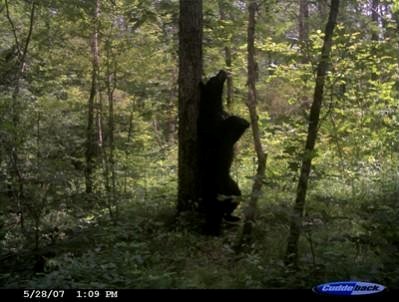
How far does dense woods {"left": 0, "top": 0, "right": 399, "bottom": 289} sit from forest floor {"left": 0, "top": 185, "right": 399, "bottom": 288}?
3 cm

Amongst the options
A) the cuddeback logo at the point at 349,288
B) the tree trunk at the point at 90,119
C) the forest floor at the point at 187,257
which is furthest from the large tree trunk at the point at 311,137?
the tree trunk at the point at 90,119

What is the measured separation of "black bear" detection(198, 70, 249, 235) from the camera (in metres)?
8.10

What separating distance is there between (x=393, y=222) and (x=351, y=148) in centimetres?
512

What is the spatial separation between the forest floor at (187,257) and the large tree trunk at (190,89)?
0.76 meters

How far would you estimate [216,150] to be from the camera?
8.28 m

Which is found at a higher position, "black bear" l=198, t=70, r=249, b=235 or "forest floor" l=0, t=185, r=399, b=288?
"black bear" l=198, t=70, r=249, b=235

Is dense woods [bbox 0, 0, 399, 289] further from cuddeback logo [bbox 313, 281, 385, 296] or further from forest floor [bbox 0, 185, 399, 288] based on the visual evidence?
cuddeback logo [bbox 313, 281, 385, 296]

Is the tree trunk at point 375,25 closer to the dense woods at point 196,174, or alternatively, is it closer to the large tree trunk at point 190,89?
the dense woods at point 196,174

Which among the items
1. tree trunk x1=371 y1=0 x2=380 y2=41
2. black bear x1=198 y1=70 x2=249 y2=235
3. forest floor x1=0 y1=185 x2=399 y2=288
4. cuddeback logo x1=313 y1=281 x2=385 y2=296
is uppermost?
tree trunk x1=371 y1=0 x2=380 y2=41

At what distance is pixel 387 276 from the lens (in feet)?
16.5

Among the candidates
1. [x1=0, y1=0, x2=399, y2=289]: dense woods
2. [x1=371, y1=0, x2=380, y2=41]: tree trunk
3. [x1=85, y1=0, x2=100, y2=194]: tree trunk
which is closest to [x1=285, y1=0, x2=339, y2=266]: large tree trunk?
[x1=0, y1=0, x2=399, y2=289]: dense woods

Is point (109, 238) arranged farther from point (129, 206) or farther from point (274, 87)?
point (274, 87)

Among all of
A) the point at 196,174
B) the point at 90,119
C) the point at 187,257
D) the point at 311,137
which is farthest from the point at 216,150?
the point at 90,119

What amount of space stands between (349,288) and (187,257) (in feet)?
9.68
